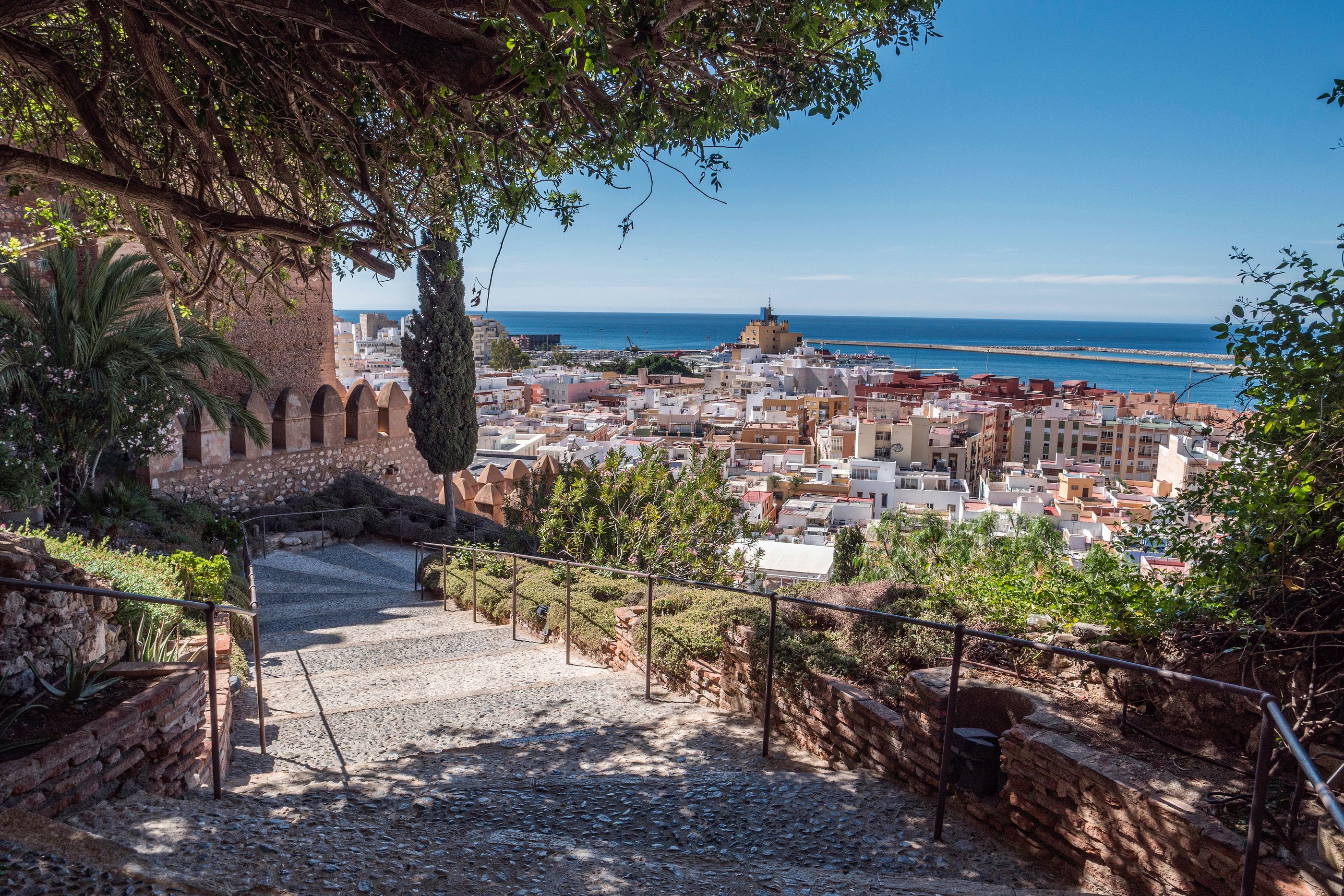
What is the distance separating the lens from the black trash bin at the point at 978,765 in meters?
3.48

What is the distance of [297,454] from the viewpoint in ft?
47.2

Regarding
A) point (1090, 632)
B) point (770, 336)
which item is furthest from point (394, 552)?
point (770, 336)

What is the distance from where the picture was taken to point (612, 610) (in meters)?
6.79

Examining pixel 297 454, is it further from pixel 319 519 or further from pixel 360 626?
pixel 360 626

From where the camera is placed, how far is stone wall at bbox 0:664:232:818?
117 inches

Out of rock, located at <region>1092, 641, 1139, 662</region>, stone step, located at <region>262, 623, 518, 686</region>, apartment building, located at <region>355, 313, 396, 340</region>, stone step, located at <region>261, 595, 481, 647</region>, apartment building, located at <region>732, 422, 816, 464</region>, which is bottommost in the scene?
apartment building, located at <region>732, 422, 816, 464</region>

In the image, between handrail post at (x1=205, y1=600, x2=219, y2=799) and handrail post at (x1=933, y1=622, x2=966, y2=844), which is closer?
handrail post at (x1=933, y1=622, x2=966, y2=844)

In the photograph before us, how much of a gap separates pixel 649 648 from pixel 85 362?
7.77 meters

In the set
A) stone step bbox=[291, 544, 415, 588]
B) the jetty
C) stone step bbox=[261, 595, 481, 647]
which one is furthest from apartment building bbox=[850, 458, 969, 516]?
the jetty

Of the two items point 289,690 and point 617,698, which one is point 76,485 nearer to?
point 289,690

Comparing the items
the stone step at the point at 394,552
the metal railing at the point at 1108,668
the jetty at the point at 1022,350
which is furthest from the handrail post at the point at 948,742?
the jetty at the point at 1022,350

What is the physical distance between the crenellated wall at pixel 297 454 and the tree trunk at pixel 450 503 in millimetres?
1275

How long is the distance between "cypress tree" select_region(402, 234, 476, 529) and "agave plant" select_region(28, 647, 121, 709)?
11.4m

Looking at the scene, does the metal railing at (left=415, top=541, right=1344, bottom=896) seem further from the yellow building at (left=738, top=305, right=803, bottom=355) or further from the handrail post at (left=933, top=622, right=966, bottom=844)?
the yellow building at (left=738, top=305, right=803, bottom=355)
